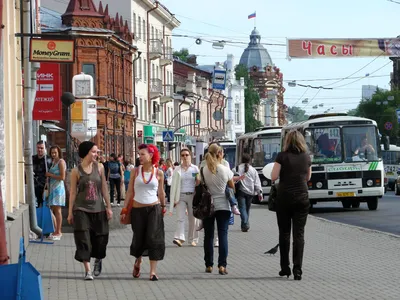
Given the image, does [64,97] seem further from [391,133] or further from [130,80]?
[391,133]

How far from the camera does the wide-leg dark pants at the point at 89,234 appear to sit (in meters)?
13.2

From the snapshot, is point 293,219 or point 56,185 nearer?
point 293,219

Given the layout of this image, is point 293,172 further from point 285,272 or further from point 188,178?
point 188,178

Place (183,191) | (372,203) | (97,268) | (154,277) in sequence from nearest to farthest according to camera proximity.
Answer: (154,277) → (97,268) → (183,191) → (372,203)

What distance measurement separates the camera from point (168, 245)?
19.1m

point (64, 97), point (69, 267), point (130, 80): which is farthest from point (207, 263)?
point (130, 80)

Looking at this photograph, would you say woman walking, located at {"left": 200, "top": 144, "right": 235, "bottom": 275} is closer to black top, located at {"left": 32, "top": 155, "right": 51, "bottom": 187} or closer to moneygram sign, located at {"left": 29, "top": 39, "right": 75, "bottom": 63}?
moneygram sign, located at {"left": 29, "top": 39, "right": 75, "bottom": 63}

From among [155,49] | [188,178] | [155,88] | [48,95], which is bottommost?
[188,178]

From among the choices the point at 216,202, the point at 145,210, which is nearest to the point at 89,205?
the point at 145,210

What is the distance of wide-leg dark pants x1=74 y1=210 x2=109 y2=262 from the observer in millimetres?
13188

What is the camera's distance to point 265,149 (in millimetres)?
43562

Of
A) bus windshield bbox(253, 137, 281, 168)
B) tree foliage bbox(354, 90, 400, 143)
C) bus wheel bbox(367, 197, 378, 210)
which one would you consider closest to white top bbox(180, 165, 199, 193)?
bus wheel bbox(367, 197, 378, 210)

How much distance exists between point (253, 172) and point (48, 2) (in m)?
49.4

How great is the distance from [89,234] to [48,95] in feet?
39.1
